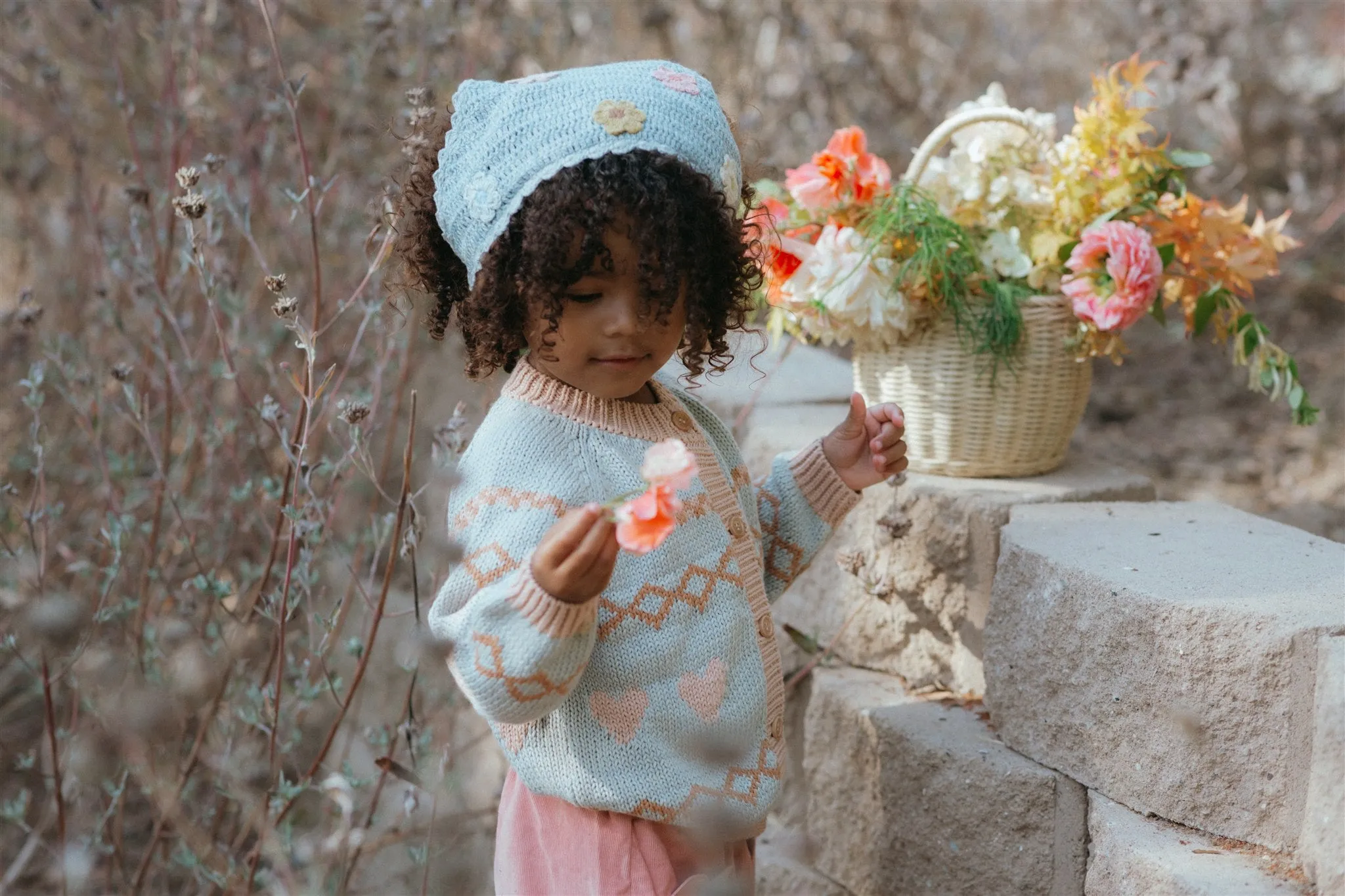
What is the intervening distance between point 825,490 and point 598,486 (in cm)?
43

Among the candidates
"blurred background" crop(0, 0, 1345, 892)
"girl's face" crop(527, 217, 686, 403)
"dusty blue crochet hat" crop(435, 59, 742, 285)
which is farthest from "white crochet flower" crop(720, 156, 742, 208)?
"blurred background" crop(0, 0, 1345, 892)

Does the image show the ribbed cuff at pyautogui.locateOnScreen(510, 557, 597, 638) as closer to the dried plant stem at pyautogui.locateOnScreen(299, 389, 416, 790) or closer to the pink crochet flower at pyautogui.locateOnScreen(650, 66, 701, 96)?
the dried plant stem at pyautogui.locateOnScreen(299, 389, 416, 790)

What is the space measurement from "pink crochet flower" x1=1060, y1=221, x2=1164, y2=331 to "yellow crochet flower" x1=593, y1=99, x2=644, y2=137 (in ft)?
2.63

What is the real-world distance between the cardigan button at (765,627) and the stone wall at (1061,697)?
0.28 metres

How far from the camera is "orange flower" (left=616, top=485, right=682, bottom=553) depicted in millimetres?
1084

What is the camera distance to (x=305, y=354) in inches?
112

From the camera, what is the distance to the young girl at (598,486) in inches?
52.0

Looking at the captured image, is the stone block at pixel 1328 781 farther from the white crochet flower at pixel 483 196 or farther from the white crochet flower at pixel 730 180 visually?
the white crochet flower at pixel 483 196

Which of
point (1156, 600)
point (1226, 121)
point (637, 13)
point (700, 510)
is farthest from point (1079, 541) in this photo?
point (637, 13)

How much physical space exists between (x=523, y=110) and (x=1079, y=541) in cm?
94

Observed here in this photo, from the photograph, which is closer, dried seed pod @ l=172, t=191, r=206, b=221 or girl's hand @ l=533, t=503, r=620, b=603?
girl's hand @ l=533, t=503, r=620, b=603

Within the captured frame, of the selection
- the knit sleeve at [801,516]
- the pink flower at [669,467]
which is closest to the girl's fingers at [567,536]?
the pink flower at [669,467]

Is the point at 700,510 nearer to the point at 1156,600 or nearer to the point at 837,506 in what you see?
the point at 837,506

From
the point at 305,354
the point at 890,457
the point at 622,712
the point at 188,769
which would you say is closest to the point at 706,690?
the point at 622,712
